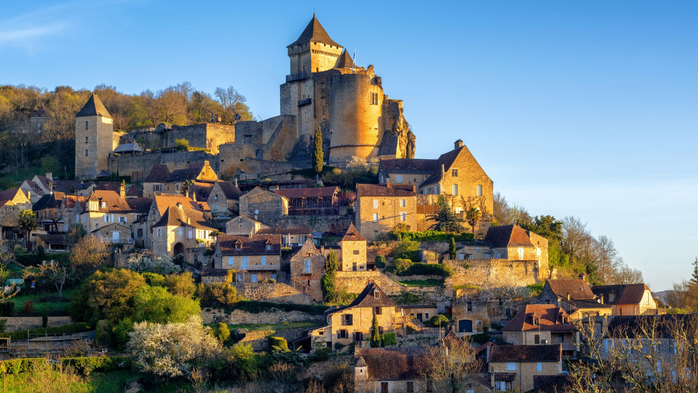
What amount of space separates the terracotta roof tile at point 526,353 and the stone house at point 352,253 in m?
13.3

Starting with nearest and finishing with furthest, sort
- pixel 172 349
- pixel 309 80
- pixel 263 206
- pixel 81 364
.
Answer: pixel 81 364 < pixel 172 349 < pixel 263 206 < pixel 309 80

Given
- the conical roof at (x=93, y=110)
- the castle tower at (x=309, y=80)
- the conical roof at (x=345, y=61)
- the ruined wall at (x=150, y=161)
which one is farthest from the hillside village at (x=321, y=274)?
the conical roof at (x=93, y=110)

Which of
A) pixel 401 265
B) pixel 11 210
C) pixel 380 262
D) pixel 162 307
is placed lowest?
pixel 162 307

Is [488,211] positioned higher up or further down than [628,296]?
higher up

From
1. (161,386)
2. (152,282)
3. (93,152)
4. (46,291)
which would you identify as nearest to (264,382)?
(161,386)

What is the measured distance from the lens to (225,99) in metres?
112

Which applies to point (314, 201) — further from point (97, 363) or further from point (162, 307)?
point (97, 363)

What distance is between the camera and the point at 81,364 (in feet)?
161

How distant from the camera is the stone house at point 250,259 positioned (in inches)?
2271

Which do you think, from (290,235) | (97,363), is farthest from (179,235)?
(97,363)

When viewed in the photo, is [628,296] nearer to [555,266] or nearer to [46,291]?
[555,266]

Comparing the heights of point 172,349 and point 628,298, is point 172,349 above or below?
below

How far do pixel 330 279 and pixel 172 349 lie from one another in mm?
11673

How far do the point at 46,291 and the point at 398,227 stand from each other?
81.4 ft
